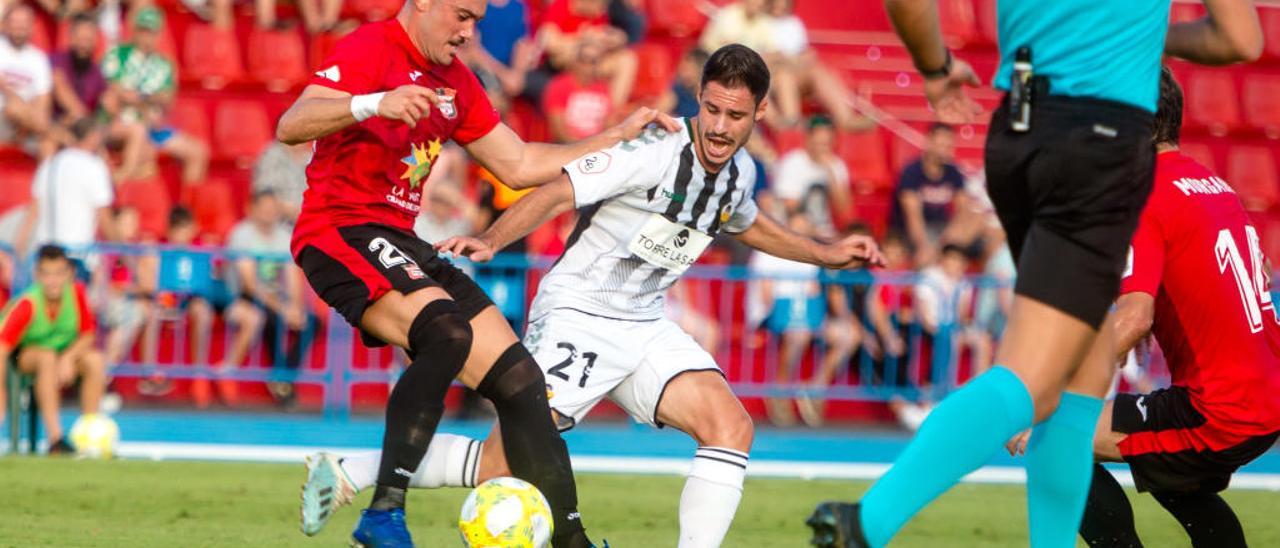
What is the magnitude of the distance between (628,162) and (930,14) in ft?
5.92

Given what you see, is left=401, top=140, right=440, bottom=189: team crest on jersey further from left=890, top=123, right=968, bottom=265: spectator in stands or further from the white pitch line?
left=890, top=123, right=968, bottom=265: spectator in stands

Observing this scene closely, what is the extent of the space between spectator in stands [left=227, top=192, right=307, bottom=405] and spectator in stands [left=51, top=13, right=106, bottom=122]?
1984mm

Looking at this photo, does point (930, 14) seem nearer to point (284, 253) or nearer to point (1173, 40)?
point (1173, 40)

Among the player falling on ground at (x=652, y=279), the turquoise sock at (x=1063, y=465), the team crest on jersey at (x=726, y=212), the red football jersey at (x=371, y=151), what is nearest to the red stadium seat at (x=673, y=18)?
the player falling on ground at (x=652, y=279)

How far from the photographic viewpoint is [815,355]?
12.4 metres

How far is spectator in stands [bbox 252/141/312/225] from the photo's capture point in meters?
12.5

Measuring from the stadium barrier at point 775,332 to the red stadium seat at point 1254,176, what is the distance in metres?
4.56

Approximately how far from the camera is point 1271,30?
1691cm

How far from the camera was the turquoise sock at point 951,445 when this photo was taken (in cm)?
371

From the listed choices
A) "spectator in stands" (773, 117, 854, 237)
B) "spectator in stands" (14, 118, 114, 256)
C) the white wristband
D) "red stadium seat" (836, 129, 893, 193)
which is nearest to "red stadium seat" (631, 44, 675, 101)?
"spectator in stands" (773, 117, 854, 237)

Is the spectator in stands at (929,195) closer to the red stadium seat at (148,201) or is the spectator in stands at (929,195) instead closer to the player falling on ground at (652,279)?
the red stadium seat at (148,201)

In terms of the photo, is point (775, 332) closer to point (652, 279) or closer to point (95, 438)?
point (95, 438)

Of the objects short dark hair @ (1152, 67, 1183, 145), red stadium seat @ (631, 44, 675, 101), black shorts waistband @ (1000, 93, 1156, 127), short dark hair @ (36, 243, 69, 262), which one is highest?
red stadium seat @ (631, 44, 675, 101)

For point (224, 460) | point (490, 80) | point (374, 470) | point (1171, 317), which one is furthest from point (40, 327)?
point (1171, 317)
